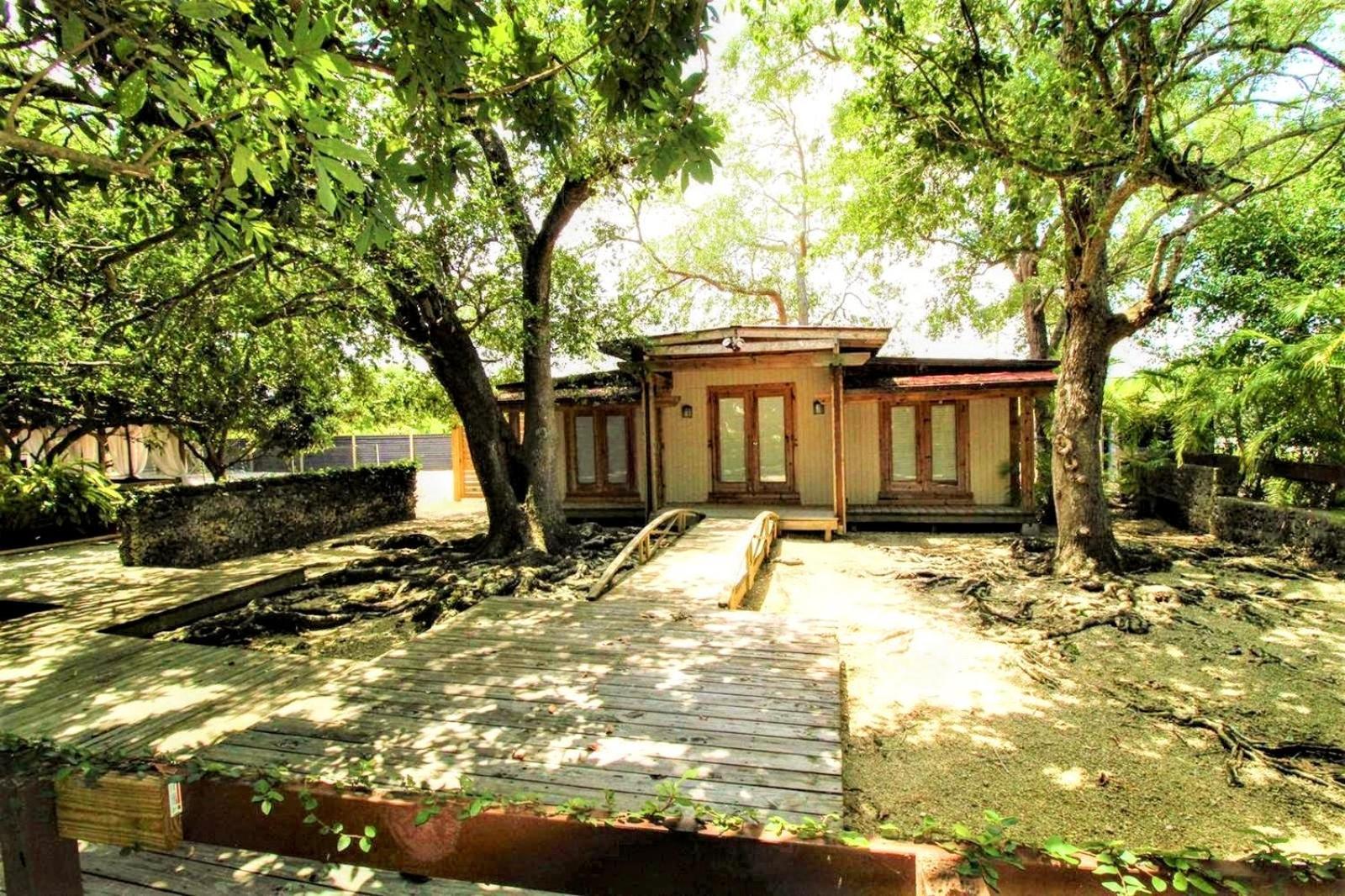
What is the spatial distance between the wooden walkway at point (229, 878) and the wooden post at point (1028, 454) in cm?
→ 1199

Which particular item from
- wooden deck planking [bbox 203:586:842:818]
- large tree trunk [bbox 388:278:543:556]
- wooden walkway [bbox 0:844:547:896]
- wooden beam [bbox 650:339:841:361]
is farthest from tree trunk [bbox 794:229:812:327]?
wooden walkway [bbox 0:844:547:896]

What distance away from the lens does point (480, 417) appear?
10023 millimetres

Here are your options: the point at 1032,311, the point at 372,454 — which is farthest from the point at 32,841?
the point at 372,454

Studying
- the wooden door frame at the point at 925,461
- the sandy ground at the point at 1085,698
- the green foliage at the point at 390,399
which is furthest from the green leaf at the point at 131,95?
the wooden door frame at the point at 925,461

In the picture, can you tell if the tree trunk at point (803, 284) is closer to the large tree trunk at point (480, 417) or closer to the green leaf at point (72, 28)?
the large tree trunk at point (480, 417)

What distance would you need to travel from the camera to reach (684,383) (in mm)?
13414

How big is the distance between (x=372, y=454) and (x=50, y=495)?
52.5 feet

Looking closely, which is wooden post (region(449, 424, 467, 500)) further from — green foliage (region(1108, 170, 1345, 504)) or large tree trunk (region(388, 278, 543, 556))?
green foliage (region(1108, 170, 1345, 504))

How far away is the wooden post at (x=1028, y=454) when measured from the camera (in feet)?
38.5

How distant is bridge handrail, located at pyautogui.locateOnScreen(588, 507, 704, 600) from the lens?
710cm

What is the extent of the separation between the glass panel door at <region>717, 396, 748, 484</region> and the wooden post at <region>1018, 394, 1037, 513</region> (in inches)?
219

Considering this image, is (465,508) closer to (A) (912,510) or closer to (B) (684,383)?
(B) (684,383)

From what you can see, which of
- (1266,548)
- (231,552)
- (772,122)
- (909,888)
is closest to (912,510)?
(1266,548)

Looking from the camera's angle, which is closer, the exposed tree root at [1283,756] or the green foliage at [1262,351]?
the exposed tree root at [1283,756]
